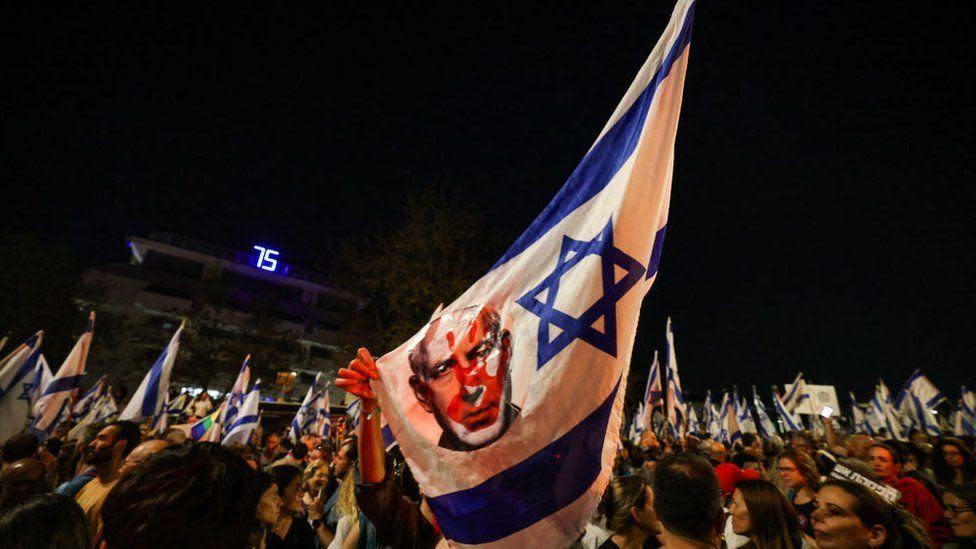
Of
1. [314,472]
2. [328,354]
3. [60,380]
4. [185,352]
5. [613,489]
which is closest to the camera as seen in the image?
[613,489]

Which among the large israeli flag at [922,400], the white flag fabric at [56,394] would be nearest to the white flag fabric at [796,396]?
the large israeli flag at [922,400]

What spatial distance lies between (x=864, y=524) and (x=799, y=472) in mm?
2128

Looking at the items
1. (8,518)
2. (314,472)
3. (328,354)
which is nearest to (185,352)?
(328,354)

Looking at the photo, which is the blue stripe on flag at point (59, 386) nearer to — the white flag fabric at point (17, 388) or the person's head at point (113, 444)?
the white flag fabric at point (17, 388)

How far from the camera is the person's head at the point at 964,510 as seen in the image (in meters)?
3.71

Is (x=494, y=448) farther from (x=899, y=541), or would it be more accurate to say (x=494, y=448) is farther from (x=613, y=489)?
(x=899, y=541)

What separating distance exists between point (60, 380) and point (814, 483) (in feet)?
43.8

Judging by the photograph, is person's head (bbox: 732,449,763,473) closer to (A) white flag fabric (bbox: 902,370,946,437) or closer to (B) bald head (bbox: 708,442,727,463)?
(B) bald head (bbox: 708,442,727,463)

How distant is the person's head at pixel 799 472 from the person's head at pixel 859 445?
171 cm

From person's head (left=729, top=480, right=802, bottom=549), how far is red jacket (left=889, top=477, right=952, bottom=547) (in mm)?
2010

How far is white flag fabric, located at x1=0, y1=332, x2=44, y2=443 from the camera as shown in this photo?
879 cm

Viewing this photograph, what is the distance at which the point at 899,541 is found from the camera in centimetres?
269

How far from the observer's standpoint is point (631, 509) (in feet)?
11.4

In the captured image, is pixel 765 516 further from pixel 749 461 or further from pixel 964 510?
pixel 749 461
